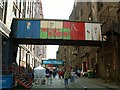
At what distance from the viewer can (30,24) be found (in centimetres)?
3045

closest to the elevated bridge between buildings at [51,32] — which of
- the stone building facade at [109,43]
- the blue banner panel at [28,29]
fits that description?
the blue banner panel at [28,29]

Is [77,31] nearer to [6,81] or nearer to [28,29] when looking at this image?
[28,29]

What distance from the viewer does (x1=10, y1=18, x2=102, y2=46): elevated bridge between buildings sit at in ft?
98.2

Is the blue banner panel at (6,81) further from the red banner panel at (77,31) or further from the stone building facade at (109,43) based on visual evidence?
the red banner panel at (77,31)

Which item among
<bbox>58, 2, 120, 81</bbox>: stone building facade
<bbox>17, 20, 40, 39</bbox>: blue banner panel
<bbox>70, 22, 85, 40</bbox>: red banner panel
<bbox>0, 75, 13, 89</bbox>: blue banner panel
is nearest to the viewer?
<bbox>0, 75, 13, 89</bbox>: blue banner panel

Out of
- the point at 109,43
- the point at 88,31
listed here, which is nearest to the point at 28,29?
the point at 88,31

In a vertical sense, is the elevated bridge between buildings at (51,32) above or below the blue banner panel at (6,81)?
above

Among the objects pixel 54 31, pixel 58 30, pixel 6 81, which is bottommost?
pixel 6 81

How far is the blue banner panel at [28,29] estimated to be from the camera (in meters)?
29.8

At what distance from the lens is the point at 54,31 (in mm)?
30828

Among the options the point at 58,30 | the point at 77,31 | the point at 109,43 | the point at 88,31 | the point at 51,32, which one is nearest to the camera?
the point at 51,32

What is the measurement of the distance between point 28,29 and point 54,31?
12.0 feet

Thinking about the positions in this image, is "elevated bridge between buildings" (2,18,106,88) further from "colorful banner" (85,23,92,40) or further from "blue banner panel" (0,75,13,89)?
"blue banner panel" (0,75,13,89)

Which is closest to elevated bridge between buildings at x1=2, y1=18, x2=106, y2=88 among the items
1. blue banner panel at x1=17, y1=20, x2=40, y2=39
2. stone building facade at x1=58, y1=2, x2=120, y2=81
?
blue banner panel at x1=17, y1=20, x2=40, y2=39
